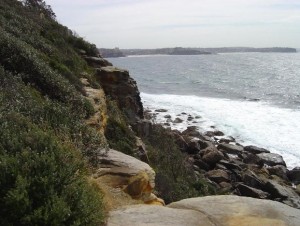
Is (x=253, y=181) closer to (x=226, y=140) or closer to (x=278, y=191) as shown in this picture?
(x=278, y=191)

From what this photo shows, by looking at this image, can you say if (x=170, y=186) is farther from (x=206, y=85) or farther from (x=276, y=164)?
(x=206, y=85)

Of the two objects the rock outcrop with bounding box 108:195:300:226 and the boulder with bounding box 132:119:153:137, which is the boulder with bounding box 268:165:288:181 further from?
the rock outcrop with bounding box 108:195:300:226

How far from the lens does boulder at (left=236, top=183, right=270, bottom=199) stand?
750 inches

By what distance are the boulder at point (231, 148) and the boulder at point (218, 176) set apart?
4995mm

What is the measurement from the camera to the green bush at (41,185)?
455 centimetres

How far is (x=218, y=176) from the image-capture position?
21125mm

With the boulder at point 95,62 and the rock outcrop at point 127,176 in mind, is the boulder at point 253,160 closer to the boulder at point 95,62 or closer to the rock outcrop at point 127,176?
the boulder at point 95,62

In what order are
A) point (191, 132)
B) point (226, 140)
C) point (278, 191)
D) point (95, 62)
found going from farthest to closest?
point (191, 132) < point (226, 140) < point (278, 191) < point (95, 62)

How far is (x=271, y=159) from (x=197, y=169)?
17.8 feet

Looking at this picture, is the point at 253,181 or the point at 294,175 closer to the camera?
the point at 253,181

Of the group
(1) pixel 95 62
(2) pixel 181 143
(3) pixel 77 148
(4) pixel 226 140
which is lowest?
(4) pixel 226 140

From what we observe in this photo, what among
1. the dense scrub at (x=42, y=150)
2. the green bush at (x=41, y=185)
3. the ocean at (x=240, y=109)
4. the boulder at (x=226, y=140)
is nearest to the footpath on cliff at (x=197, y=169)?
the boulder at (x=226, y=140)

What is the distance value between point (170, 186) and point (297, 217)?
6.94 metres

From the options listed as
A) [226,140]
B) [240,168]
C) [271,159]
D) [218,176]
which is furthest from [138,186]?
[226,140]
